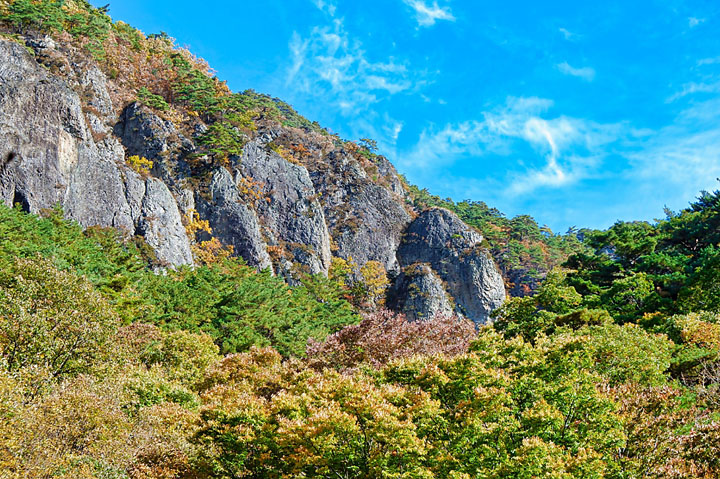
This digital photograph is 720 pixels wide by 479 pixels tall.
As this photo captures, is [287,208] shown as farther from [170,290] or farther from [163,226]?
[170,290]

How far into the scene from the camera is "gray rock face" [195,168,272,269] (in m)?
54.5

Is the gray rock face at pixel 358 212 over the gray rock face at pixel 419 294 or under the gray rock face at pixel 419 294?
over

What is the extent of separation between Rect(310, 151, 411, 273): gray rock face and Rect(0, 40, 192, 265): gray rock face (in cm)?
2420

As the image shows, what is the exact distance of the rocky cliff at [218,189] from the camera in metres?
41.7

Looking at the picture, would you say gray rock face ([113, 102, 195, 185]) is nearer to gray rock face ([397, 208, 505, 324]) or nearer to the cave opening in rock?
the cave opening in rock

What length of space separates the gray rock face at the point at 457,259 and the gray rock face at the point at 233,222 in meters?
22.4

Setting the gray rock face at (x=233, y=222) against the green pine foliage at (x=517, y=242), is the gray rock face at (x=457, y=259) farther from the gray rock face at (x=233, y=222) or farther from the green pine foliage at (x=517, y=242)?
the gray rock face at (x=233, y=222)

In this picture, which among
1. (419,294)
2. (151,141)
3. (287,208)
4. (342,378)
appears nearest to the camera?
(342,378)

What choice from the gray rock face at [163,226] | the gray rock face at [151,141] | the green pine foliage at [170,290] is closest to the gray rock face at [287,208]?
the gray rock face at [151,141]

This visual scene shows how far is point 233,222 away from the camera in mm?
55312

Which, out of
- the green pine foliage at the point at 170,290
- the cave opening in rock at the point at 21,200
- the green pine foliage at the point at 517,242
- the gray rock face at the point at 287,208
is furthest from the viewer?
the green pine foliage at the point at 517,242

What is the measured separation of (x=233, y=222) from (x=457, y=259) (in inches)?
1176

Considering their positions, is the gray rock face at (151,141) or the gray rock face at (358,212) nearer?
the gray rock face at (151,141)

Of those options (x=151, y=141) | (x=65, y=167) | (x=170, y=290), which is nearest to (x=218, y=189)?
(x=151, y=141)
